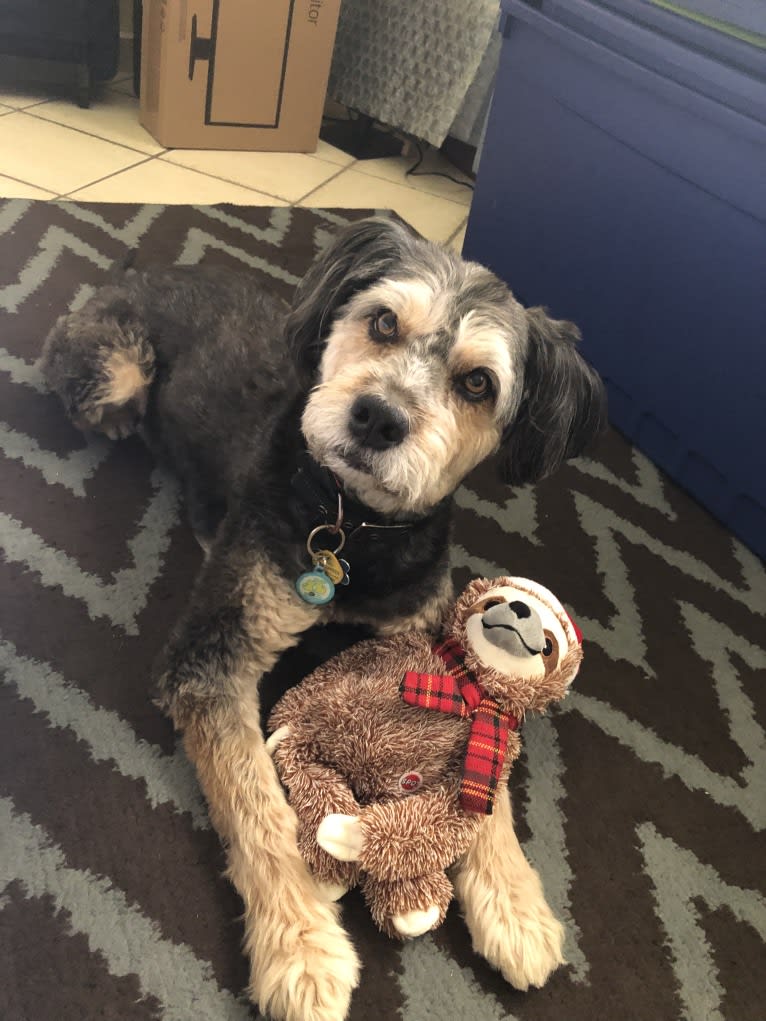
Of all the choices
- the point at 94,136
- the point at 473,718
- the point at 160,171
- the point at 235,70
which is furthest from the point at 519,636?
the point at 94,136

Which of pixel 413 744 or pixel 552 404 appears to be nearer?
pixel 413 744

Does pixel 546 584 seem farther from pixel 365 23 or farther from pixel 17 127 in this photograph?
pixel 365 23

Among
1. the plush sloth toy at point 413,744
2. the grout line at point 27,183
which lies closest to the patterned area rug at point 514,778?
the plush sloth toy at point 413,744

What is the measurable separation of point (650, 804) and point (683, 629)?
0.53m

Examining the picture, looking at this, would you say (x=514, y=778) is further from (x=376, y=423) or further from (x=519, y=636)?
(x=376, y=423)

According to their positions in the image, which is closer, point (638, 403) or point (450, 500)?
point (450, 500)

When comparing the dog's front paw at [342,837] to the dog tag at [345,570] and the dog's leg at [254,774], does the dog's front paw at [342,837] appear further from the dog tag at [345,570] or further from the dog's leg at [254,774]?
the dog tag at [345,570]

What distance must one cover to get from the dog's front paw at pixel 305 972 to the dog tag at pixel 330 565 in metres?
0.50

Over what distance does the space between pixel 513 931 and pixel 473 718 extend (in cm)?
30

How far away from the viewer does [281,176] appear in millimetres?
3523

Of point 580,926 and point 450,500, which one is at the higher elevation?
point 450,500

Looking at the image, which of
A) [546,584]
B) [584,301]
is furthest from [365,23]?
[546,584]

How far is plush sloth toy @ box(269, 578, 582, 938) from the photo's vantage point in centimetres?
112

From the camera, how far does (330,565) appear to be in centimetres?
135
